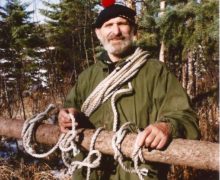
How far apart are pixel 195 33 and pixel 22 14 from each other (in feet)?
61.8

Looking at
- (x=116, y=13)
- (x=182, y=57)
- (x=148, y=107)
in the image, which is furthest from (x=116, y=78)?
(x=182, y=57)

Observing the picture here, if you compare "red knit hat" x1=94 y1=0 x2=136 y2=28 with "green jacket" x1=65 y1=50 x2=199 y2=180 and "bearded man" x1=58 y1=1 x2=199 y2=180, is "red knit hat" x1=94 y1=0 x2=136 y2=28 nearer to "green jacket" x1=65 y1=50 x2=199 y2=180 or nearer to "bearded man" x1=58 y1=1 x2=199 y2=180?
"bearded man" x1=58 y1=1 x2=199 y2=180

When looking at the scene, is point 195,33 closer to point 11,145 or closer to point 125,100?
point 125,100

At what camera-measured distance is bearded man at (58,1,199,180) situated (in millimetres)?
2049

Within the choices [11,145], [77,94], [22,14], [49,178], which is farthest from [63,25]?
[77,94]

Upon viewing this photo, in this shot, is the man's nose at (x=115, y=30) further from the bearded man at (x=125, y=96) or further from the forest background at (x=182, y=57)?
the forest background at (x=182, y=57)

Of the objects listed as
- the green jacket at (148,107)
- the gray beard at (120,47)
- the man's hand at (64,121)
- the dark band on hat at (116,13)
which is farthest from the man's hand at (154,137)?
the dark band on hat at (116,13)

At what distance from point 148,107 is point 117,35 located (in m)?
0.56

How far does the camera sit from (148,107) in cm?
225

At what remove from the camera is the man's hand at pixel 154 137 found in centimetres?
172

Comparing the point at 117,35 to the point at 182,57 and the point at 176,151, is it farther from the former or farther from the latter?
the point at 182,57

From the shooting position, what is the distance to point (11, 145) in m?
7.52

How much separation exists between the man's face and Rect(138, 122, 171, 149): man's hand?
83 cm

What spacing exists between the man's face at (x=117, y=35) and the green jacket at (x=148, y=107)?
122mm
